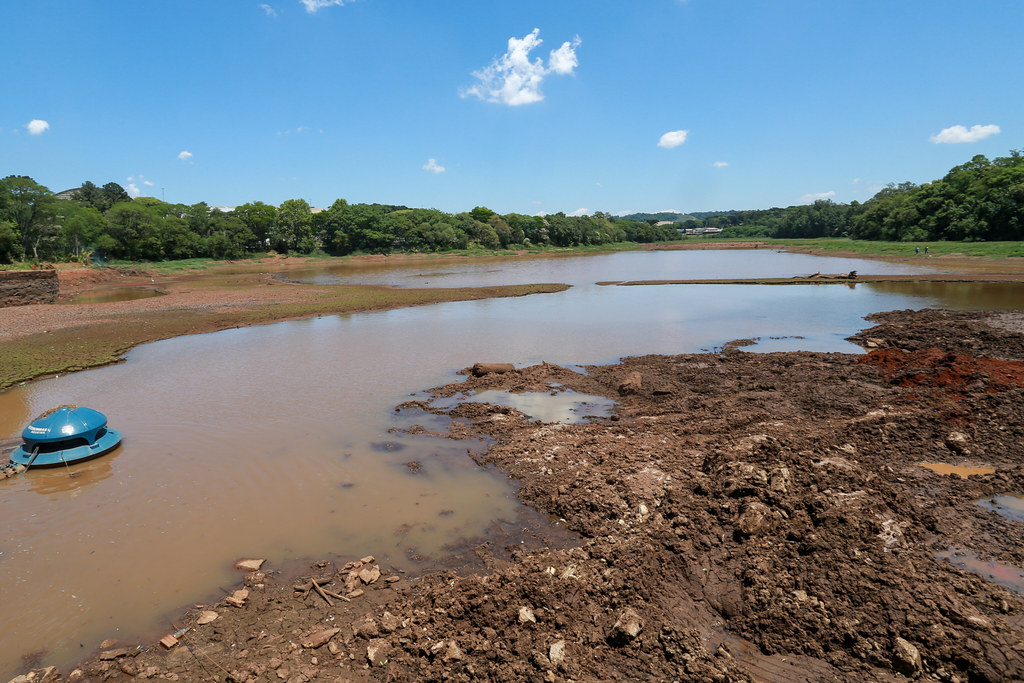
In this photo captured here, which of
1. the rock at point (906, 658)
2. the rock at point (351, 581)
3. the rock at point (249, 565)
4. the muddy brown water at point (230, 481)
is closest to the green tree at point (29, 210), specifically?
the muddy brown water at point (230, 481)

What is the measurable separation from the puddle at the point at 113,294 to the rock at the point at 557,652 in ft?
124

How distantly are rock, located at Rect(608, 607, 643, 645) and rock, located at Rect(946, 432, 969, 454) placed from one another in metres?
6.72

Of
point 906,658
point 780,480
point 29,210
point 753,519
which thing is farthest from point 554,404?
point 29,210

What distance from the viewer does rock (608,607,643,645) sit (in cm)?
426

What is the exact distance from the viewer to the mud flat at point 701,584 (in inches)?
162

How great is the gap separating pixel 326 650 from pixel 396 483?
11.3 feet

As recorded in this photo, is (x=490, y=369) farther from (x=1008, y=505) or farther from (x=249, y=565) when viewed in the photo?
(x=1008, y=505)

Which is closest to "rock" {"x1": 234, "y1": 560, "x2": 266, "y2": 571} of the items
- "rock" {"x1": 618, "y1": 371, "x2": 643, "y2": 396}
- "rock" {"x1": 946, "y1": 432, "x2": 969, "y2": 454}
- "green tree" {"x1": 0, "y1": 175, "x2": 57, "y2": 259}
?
"rock" {"x1": 618, "y1": 371, "x2": 643, "y2": 396}

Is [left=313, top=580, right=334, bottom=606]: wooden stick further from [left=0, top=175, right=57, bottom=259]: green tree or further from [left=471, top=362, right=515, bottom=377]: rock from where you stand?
[left=0, top=175, right=57, bottom=259]: green tree

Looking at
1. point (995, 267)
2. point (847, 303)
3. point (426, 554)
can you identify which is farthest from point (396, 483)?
point (995, 267)

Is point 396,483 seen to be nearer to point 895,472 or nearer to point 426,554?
point 426,554

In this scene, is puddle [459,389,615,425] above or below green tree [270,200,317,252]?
below

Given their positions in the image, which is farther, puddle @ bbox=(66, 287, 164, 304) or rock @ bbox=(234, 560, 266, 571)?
puddle @ bbox=(66, 287, 164, 304)

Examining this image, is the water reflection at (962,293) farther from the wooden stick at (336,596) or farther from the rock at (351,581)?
the wooden stick at (336,596)
